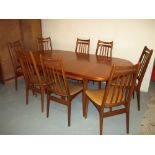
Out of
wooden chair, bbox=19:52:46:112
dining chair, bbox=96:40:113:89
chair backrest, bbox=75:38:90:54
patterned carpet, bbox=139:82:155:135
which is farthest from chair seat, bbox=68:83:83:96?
chair backrest, bbox=75:38:90:54

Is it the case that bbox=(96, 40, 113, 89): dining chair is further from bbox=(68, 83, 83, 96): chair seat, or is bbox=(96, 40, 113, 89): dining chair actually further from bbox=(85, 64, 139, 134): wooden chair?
bbox=(85, 64, 139, 134): wooden chair

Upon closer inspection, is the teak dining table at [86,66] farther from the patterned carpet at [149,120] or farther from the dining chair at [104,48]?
the patterned carpet at [149,120]

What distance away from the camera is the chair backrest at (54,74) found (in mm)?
2021

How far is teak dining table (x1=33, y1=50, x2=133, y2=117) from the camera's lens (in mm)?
2170

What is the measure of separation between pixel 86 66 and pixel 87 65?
49 mm

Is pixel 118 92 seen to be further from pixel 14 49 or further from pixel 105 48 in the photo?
pixel 14 49

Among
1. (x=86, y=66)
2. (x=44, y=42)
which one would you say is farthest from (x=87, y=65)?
(x=44, y=42)

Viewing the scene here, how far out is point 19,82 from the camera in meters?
3.66

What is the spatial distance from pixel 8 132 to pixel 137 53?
2385 mm

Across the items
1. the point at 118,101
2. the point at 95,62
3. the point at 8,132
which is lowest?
the point at 8,132

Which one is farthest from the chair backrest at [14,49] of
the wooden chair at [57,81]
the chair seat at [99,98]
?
the chair seat at [99,98]

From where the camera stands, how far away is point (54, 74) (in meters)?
2.10
